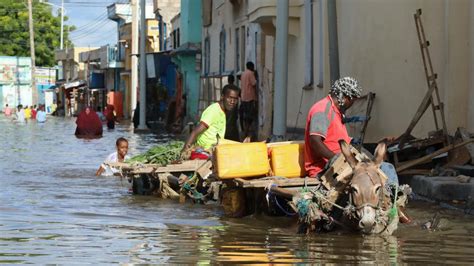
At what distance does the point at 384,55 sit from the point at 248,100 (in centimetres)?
863

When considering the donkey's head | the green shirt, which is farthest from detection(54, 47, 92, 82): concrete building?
the donkey's head

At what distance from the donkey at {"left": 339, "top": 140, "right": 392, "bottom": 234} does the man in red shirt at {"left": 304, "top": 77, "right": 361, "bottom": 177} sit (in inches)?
35.3

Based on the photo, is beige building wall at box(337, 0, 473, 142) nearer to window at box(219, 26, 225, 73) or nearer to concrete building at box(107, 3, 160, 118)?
window at box(219, 26, 225, 73)

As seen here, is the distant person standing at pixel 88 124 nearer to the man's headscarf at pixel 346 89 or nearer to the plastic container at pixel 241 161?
the plastic container at pixel 241 161

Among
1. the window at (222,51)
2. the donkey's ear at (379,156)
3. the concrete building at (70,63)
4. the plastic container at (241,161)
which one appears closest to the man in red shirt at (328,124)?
the plastic container at (241,161)

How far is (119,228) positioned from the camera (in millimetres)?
10234

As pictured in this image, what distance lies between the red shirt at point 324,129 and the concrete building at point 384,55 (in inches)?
187

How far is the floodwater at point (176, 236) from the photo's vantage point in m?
8.32

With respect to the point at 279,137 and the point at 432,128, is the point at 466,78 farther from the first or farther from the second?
the point at 279,137

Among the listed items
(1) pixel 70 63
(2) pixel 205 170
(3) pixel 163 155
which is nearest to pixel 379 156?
(2) pixel 205 170

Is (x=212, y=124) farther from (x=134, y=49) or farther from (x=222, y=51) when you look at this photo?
(x=134, y=49)

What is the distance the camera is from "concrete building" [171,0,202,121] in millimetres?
43656

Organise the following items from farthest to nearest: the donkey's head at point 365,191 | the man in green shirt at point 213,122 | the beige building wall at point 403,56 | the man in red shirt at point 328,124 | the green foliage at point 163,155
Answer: the beige building wall at point 403,56
the green foliage at point 163,155
the man in green shirt at point 213,122
the man in red shirt at point 328,124
the donkey's head at point 365,191

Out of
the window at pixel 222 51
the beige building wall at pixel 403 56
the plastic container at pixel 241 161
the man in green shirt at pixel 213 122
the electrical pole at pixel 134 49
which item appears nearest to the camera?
the plastic container at pixel 241 161
